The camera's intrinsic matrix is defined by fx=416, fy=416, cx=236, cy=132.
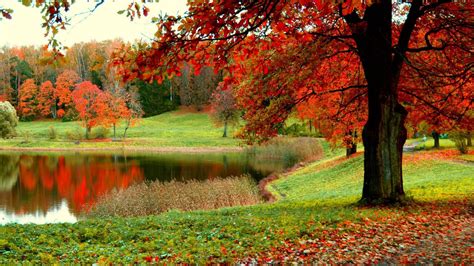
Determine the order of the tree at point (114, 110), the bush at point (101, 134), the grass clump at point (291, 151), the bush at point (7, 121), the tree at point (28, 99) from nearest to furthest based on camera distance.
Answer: the grass clump at point (291, 151)
the bush at point (7, 121)
the tree at point (114, 110)
the bush at point (101, 134)
the tree at point (28, 99)

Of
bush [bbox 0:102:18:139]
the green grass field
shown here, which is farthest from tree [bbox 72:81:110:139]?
bush [bbox 0:102:18:139]

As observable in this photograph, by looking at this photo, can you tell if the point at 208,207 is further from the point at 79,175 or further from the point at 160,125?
the point at 160,125

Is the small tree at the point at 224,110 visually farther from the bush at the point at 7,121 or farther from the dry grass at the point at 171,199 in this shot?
the dry grass at the point at 171,199

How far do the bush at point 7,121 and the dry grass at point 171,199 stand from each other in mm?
37553

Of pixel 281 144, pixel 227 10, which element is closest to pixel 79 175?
pixel 281 144

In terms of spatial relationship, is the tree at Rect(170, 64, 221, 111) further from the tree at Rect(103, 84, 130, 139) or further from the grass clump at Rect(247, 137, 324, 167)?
the grass clump at Rect(247, 137, 324, 167)

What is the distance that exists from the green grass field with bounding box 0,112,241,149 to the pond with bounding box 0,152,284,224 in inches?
281

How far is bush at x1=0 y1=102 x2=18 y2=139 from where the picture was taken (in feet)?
167

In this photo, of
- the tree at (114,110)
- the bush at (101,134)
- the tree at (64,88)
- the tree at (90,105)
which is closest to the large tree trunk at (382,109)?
the tree at (114,110)

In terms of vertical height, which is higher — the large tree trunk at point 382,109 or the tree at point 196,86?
the tree at point 196,86

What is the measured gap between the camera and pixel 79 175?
101ft

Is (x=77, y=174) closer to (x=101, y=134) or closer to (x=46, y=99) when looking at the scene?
(x=101, y=134)

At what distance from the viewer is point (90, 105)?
190 ft

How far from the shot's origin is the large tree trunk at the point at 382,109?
11.2 meters
